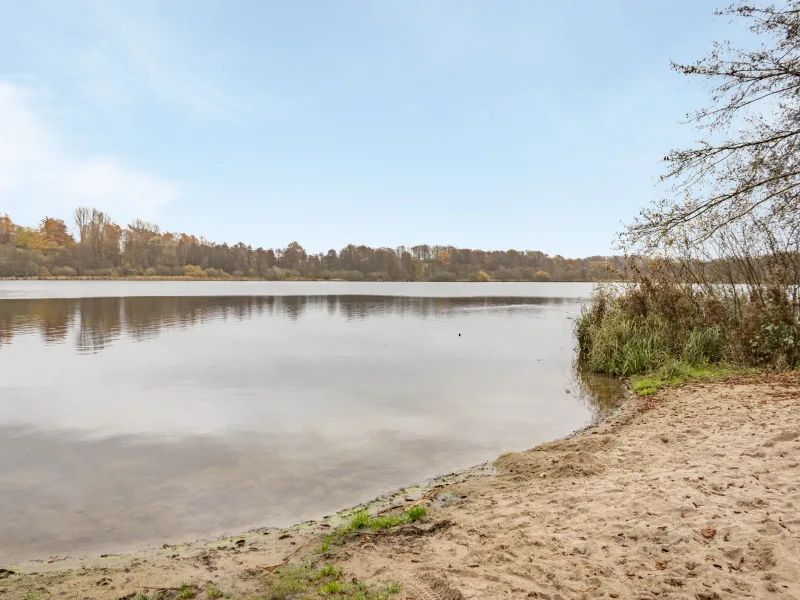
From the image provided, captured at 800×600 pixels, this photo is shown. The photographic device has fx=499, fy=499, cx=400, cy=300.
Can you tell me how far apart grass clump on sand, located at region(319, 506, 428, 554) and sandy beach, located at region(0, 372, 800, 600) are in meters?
0.16

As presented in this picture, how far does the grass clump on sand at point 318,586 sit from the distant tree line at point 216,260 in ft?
359

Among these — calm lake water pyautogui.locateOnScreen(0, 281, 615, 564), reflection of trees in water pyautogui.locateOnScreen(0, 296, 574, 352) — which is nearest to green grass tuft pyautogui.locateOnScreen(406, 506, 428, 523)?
calm lake water pyautogui.locateOnScreen(0, 281, 615, 564)

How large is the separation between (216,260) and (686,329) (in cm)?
11418

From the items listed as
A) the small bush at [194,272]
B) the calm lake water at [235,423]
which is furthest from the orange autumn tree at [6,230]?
the calm lake water at [235,423]

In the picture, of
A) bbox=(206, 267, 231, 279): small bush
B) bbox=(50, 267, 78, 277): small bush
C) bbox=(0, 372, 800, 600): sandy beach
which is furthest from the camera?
bbox=(206, 267, 231, 279): small bush

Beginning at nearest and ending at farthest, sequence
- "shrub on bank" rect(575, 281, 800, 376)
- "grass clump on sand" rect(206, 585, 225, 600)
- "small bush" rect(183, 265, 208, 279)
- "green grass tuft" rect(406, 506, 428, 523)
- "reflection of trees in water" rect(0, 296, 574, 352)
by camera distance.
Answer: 1. "grass clump on sand" rect(206, 585, 225, 600)
2. "green grass tuft" rect(406, 506, 428, 523)
3. "shrub on bank" rect(575, 281, 800, 376)
4. "reflection of trees in water" rect(0, 296, 574, 352)
5. "small bush" rect(183, 265, 208, 279)

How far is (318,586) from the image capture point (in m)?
3.76

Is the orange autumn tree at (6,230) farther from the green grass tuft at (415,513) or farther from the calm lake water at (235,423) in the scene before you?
the green grass tuft at (415,513)

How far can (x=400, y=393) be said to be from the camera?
12258 millimetres

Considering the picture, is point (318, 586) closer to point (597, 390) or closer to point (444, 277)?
point (597, 390)

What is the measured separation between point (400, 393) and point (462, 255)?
119540 mm

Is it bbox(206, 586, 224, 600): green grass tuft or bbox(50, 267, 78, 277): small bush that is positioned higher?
bbox(50, 267, 78, 277): small bush

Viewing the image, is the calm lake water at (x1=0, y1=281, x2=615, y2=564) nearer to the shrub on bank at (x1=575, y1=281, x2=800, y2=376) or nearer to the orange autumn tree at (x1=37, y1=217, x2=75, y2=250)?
the shrub on bank at (x1=575, y1=281, x2=800, y2=376)

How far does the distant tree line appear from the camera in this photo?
98500mm
